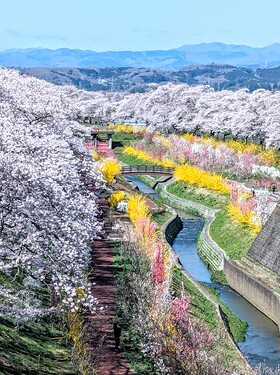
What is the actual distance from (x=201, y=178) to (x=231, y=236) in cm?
1842

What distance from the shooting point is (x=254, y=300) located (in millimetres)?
33875

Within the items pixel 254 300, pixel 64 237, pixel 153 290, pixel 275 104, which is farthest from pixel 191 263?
pixel 275 104

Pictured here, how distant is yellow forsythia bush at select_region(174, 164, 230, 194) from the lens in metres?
59.6

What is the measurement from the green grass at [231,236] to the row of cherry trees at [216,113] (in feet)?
83.9

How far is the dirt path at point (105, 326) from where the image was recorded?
809 inches

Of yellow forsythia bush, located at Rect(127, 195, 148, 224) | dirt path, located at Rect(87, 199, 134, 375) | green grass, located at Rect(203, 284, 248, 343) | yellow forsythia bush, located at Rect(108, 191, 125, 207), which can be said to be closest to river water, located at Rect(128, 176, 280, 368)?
green grass, located at Rect(203, 284, 248, 343)

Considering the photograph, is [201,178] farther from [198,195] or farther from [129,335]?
[129,335]

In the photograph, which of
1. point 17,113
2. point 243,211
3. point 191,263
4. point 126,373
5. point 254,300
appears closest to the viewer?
point 126,373

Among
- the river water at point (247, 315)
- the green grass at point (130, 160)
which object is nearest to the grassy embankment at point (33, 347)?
the river water at point (247, 315)

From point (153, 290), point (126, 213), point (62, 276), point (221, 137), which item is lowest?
point (221, 137)

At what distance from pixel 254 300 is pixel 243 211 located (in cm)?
1323

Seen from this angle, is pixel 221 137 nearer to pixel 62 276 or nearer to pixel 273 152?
pixel 273 152

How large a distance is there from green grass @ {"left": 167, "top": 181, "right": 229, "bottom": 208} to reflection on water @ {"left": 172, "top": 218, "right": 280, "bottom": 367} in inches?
350

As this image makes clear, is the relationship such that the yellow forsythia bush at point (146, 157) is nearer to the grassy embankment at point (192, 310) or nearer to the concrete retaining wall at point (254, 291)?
the concrete retaining wall at point (254, 291)
